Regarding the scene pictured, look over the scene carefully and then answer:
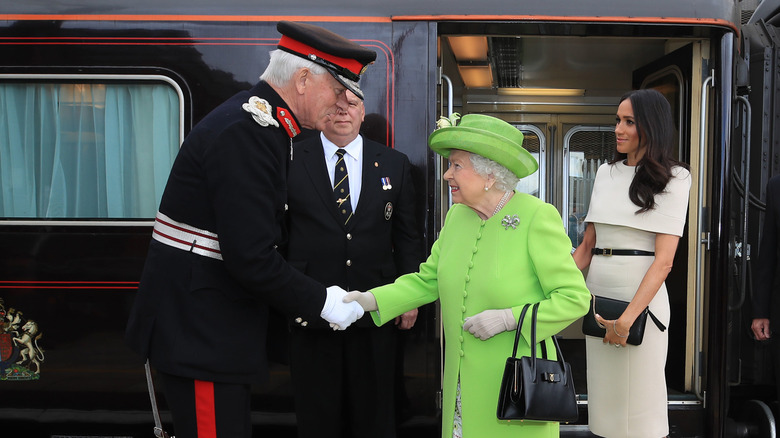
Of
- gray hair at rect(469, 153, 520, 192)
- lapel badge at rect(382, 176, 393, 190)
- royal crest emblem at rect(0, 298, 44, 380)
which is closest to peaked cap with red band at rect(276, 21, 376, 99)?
gray hair at rect(469, 153, 520, 192)

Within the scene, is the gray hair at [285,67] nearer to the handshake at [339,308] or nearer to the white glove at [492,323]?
the handshake at [339,308]

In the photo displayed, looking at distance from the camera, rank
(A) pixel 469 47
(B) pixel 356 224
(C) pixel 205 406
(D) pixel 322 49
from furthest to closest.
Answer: (A) pixel 469 47
(B) pixel 356 224
(D) pixel 322 49
(C) pixel 205 406

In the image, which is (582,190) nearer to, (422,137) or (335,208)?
(422,137)

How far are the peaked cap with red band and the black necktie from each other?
888 mm

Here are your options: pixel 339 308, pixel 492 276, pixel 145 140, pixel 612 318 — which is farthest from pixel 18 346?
pixel 612 318

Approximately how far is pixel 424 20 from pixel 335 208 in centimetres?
105

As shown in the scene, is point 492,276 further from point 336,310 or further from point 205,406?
point 205,406

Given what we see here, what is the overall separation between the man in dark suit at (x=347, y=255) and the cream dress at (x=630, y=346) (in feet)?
2.91

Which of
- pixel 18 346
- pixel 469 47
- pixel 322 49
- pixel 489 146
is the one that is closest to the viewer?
pixel 322 49

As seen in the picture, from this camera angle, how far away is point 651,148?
110 inches

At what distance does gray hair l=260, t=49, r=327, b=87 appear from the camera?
206 centimetres

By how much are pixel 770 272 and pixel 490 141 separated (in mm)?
2061

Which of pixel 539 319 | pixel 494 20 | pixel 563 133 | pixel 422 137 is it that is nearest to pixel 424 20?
pixel 494 20

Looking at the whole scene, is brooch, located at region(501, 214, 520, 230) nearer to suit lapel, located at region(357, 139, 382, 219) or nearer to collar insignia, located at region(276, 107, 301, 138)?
collar insignia, located at region(276, 107, 301, 138)
